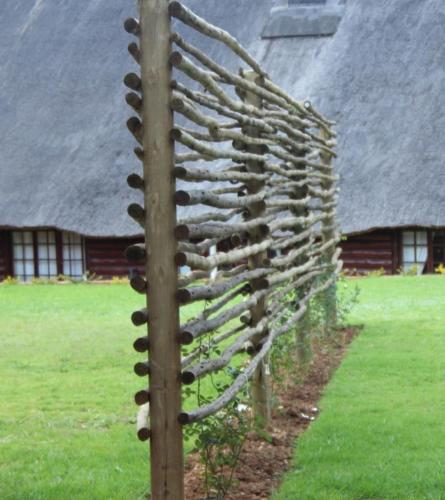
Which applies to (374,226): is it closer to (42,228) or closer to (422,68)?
(422,68)

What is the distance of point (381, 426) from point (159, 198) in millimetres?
3042

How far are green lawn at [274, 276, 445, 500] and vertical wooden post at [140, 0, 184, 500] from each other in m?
1.28

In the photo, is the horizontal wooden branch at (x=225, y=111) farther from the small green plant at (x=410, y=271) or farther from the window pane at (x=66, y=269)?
the window pane at (x=66, y=269)

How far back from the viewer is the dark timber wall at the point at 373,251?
19703mm

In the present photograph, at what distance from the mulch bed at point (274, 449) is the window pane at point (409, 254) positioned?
11.4 metres

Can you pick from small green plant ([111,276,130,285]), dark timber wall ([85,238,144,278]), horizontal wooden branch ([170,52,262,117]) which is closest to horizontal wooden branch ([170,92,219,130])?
horizontal wooden branch ([170,52,262,117])

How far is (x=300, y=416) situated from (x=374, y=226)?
480 inches

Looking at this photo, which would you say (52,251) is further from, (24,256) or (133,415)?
(133,415)

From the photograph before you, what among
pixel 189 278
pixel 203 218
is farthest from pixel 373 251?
pixel 189 278

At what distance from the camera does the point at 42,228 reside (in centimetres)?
2152

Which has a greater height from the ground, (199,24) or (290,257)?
(199,24)

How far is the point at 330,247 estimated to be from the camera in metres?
11.2

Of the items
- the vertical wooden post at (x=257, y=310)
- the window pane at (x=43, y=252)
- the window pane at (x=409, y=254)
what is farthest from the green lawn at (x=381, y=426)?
the window pane at (x=43, y=252)

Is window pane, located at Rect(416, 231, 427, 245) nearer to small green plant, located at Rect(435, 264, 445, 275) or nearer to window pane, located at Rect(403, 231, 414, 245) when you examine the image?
window pane, located at Rect(403, 231, 414, 245)
